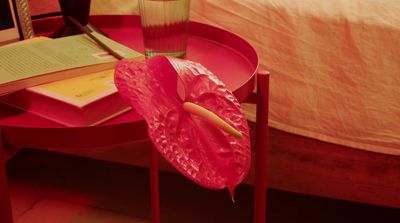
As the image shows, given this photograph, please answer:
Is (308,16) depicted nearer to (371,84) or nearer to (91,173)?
(371,84)

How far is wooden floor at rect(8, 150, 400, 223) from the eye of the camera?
49.8 inches

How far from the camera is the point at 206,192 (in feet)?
4.48

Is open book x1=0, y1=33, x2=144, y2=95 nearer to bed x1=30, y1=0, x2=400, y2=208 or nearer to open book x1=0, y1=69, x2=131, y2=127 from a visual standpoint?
open book x1=0, y1=69, x2=131, y2=127

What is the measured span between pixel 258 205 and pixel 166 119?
0.34 meters

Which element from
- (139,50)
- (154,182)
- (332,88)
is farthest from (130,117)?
(332,88)

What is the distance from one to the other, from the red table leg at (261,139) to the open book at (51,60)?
187mm

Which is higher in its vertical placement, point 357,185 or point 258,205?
point 258,205

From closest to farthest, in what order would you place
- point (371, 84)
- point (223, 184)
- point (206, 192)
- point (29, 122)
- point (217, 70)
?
point (223, 184) → point (29, 122) → point (217, 70) → point (371, 84) → point (206, 192)

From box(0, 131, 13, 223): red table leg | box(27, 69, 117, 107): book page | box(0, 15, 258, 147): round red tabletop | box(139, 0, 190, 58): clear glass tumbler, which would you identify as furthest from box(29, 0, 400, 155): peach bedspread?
box(0, 131, 13, 223): red table leg

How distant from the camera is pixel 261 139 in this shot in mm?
809

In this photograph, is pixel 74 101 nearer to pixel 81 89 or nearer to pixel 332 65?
pixel 81 89

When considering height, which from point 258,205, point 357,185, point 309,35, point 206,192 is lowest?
point 206,192

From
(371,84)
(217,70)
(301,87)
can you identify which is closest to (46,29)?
(217,70)

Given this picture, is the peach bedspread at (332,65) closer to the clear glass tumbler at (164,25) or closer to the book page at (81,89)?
the clear glass tumbler at (164,25)
